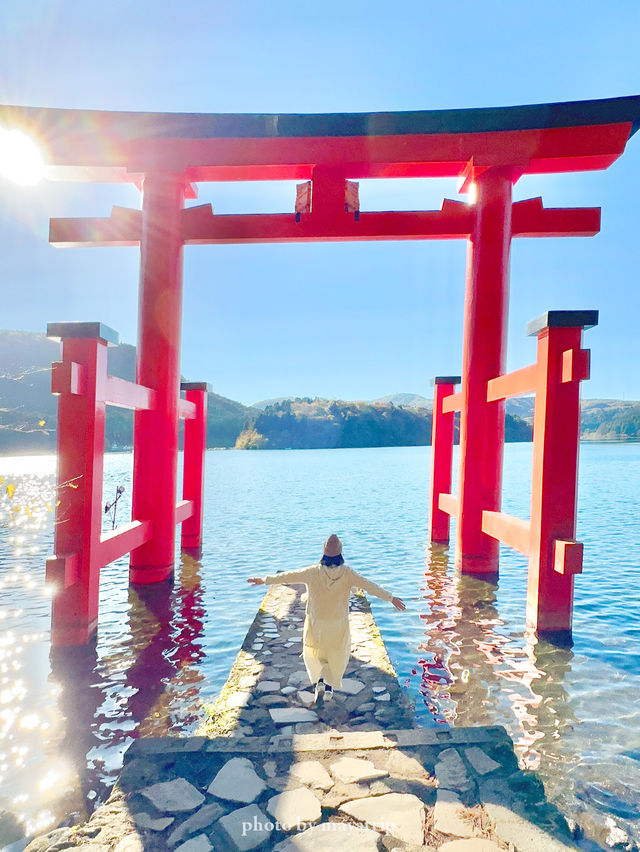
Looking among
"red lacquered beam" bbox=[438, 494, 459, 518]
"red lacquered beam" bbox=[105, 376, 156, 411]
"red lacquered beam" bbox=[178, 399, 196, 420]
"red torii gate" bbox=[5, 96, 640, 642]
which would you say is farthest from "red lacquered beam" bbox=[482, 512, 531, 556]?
"red lacquered beam" bbox=[178, 399, 196, 420]

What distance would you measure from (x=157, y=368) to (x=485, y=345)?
611 centimetres

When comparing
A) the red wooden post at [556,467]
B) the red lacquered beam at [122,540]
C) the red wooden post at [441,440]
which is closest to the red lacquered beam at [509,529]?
the red wooden post at [556,467]

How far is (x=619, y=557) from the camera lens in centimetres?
1435

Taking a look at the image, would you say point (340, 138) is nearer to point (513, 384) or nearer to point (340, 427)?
point (513, 384)

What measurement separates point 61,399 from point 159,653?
3604 mm

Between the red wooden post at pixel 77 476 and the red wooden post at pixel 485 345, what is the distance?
6.61m

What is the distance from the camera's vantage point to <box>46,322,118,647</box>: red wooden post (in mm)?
6930

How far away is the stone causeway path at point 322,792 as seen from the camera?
324cm

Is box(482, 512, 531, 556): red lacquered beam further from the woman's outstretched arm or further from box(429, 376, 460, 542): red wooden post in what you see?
the woman's outstretched arm

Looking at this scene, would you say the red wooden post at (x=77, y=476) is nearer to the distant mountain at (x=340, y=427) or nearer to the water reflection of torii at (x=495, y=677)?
the water reflection of torii at (x=495, y=677)

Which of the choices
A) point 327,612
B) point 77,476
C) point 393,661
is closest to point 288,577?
point 327,612

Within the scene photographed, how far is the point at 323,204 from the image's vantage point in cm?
1019

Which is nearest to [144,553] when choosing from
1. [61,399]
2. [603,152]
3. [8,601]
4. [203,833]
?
[8,601]

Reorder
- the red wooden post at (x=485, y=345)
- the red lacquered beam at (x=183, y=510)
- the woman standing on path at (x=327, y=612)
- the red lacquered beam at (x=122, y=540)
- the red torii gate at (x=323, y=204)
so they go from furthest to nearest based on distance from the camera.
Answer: the red lacquered beam at (x=183, y=510) → the red wooden post at (x=485, y=345) → the red torii gate at (x=323, y=204) → the red lacquered beam at (x=122, y=540) → the woman standing on path at (x=327, y=612)
